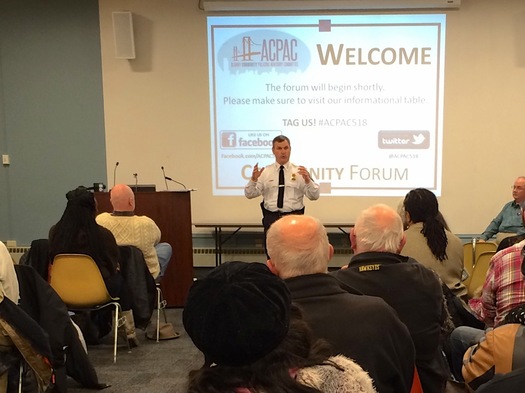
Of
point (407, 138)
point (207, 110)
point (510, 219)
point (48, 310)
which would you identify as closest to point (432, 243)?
point (48, 310)

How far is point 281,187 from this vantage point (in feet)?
16.3

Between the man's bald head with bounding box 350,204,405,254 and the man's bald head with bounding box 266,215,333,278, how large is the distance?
0.40 metres

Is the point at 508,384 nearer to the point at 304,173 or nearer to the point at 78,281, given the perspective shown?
the point at 78,281

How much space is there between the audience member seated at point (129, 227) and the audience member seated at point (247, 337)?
9.53 ft

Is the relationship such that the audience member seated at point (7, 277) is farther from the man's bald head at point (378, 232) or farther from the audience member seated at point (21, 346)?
the man's bald head at point (378, 232)

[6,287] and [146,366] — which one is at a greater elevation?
[6,287]

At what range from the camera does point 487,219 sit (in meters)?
5.75

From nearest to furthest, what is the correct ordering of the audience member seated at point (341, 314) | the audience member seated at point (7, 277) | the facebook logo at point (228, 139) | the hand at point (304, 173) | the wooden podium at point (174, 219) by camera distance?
the audience member seated at point (341, 314) < the audience member seated at point (7, 277) < the wooden podium at point (174, 219) < the hand at point (304, 173) < the facebook logo at point (228, 139)

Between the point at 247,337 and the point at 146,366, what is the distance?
2863 millimetres

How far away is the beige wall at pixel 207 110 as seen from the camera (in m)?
5.59

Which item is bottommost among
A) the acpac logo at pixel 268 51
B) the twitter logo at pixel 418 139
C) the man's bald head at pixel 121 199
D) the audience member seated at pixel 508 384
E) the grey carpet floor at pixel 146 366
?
the grey carpet floor at pixel 146 366

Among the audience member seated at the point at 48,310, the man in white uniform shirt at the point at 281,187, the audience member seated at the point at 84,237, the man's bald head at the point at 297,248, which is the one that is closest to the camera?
the man's bald head at the point at 297,248

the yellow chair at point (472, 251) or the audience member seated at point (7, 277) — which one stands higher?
the audience member seated at point (7, 277)

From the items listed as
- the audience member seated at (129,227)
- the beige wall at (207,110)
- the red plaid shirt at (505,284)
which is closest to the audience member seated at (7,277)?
the audience member seated at (129,227)
